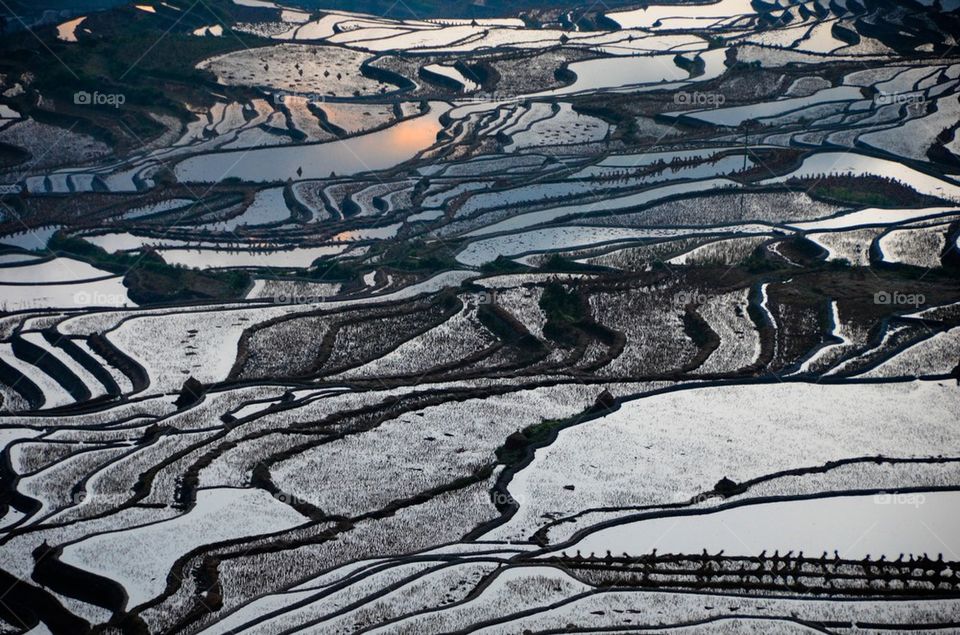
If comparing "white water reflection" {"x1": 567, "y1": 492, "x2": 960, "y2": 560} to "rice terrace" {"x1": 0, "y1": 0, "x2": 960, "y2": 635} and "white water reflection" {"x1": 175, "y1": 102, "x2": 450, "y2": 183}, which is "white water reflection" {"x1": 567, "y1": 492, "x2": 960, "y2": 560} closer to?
"rice terrace" {"x1": 0, "y1": 0, "x2": 960, "y2": 635}

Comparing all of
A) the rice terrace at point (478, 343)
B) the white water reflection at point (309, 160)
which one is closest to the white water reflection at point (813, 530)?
the rice terrace at point (478, 343)

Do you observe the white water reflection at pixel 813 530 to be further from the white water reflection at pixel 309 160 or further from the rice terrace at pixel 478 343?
the white water reflection at pixel 309 160

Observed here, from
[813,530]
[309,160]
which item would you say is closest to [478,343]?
[813,530]

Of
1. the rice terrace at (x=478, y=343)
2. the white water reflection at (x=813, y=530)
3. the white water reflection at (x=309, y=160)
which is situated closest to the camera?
the rice terrace at (x=478, y=343)

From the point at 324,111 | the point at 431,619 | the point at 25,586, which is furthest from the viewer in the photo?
the point at 324,111

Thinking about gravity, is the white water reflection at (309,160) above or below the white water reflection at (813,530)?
below

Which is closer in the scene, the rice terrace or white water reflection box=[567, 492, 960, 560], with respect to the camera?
the rice terrace

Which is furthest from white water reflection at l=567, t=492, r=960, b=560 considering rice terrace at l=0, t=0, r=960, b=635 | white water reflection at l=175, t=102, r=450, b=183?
white water reflection at l=175, t=102, r=450, b=183

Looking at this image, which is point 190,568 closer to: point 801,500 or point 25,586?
point 25,586

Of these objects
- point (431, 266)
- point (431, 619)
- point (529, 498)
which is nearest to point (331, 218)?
point (431, 266)
